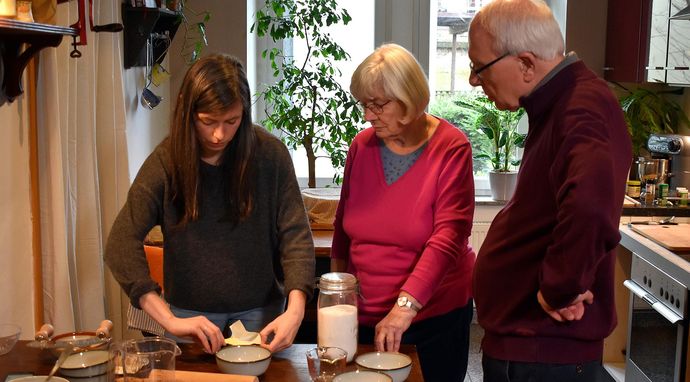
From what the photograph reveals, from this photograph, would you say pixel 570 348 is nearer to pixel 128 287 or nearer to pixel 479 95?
pixel 128 287

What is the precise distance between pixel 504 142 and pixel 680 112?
91 cm

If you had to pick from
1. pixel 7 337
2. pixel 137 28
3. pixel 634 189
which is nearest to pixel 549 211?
pixel 7 337

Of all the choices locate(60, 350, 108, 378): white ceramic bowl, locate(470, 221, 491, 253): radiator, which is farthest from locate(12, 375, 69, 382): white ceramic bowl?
locate(470, 221, 491, 253): radiator

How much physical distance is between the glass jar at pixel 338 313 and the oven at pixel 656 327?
163 cm

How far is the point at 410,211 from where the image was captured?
2.07 meters

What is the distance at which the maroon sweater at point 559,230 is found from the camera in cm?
149

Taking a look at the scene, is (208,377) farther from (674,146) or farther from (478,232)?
(478,232)

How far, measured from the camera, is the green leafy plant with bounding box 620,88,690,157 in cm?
412

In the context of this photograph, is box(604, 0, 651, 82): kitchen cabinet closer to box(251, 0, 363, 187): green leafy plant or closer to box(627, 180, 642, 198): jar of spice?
box(627, 180, 642, 198): jar of spice

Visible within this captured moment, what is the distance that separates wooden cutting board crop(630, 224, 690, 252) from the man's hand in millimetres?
1628

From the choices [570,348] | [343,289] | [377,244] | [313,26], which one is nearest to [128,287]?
[343,289]

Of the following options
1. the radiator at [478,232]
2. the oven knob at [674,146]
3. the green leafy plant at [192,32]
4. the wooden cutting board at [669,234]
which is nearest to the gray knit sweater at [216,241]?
the wooden cutting board at [669,234]

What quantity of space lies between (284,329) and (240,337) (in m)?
0.09

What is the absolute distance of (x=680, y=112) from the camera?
13.5 feet
